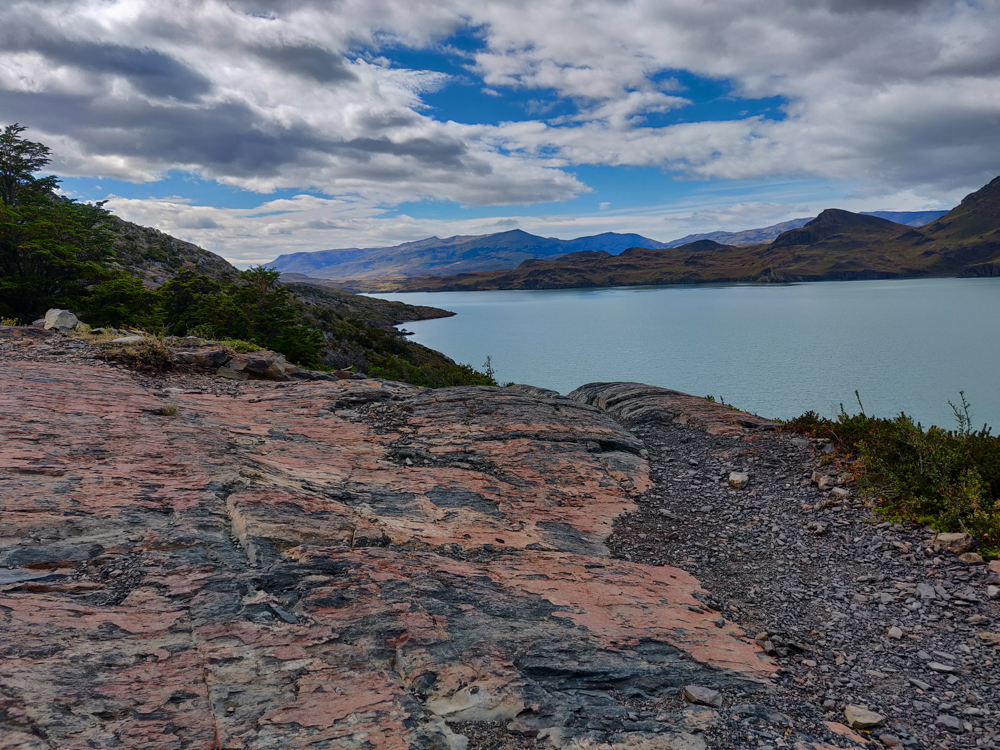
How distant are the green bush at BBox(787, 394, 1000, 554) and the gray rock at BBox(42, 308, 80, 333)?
24.5 m

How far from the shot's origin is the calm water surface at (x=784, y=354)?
131 ft

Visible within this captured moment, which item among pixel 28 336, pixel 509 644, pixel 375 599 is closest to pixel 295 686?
pixel 375 599

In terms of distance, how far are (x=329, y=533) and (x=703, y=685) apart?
18.7 ft

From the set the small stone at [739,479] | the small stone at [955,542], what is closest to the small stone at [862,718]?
the small stone at [955,542]

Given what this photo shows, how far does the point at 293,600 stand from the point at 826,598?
8.85m

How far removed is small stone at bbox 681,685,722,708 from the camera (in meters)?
6.13

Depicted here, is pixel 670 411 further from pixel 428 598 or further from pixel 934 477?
pixel 428 598

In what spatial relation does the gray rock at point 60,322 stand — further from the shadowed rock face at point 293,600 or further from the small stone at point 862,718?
the small stone at point 862,718

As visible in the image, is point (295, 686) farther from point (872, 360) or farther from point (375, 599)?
point (872, 360)

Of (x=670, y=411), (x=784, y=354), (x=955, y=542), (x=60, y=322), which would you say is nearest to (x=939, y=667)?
(x=955, y=542)

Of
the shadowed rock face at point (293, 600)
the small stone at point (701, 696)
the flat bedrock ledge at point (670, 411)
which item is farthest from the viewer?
the flat bedrock ledge at point (670, 411)

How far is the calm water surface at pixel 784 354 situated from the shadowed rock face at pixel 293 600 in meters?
15.9

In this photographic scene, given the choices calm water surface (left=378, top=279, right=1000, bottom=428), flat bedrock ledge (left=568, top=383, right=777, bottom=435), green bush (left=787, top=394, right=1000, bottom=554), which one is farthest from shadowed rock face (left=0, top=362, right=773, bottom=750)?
calm water surface (left=378, top=279, right=1000, bottom=428)

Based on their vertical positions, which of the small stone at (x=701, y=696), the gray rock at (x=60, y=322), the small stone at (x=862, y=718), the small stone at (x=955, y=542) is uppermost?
the gray rock at (x=60, y=322)
